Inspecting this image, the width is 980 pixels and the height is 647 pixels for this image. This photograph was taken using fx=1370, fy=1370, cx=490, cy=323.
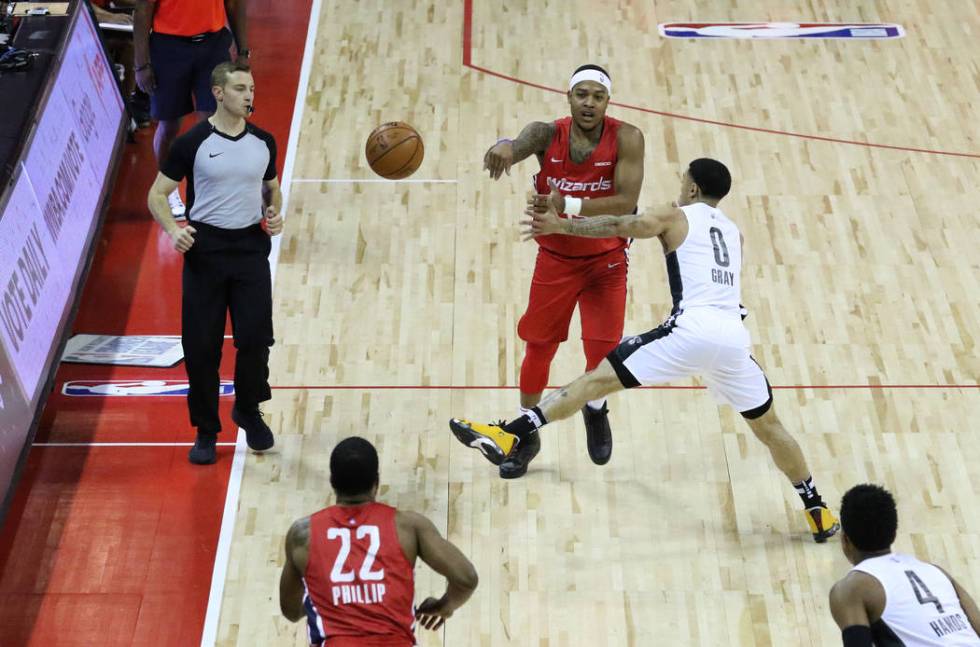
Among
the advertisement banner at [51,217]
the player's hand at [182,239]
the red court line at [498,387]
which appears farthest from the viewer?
the red court line at [498,387]

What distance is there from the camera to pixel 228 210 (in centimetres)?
720

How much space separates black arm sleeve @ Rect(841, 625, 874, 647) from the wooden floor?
190cm

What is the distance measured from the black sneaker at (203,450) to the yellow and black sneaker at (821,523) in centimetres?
332

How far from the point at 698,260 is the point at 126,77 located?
6.15 m

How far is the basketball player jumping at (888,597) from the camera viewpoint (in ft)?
15.7

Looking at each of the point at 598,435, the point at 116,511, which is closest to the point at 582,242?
the point at 598,435

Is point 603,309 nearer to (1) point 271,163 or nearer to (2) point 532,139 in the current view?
(2) point 532,139

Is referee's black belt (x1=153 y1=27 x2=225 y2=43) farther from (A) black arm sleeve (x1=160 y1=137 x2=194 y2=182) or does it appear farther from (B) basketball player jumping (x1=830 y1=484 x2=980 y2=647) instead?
(B) basketball player jumping (x1=830 y1=484 x2=980 y2=647)

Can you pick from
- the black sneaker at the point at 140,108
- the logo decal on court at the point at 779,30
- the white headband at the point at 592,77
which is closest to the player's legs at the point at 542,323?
the white headband at the point at 592,77

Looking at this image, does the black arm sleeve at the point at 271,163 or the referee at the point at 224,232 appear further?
the black arm sleeve at the point at 271,163

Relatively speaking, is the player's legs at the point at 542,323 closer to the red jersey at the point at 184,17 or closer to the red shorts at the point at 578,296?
the red shorts at the point at 578,296

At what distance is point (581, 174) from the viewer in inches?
287

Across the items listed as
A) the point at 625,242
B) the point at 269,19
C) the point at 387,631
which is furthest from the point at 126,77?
the point at 387,631

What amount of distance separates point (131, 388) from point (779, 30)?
23.8 feet
